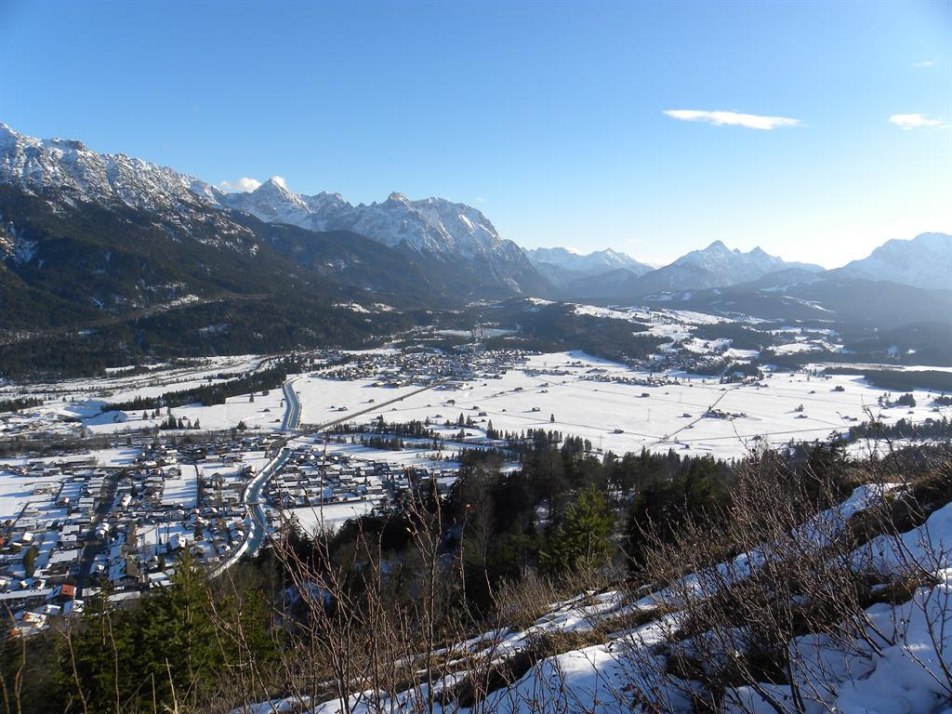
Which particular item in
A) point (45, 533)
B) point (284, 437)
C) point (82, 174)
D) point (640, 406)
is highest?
point (82, 174)

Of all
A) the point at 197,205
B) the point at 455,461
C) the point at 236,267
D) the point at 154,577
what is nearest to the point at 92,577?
the point at 154,577

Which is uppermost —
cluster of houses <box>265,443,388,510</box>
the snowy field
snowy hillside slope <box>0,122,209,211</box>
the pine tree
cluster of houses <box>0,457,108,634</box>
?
snowy hillside slope <box>0,122,209,211</box>

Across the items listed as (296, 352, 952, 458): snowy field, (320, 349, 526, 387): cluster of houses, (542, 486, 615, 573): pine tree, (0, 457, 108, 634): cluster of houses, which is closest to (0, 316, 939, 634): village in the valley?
(0, 457, 108, 634): cluster of houses

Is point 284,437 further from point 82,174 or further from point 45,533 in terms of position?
point 82,174

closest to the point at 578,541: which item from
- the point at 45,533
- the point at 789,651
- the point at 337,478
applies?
the point at 789,651

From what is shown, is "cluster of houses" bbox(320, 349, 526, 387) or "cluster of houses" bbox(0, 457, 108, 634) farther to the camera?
"cluster of houses" bbox(320, 349, 526, 387)

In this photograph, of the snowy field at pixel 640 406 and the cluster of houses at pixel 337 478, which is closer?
the cluster of houses at pixel 337 478

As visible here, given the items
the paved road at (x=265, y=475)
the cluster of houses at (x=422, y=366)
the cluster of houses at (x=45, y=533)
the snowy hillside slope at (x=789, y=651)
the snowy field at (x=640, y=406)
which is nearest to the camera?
the snowy hillside slope at (x=789, y=651)

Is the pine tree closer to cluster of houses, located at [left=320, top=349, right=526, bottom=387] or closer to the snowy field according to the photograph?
the snowy field

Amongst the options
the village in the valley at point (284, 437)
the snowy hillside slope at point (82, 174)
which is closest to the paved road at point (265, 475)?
the village in the valley at point (284, 437)

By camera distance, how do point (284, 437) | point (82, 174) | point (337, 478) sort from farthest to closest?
point (82, 174) < point (284, 437) < point (337, 478)

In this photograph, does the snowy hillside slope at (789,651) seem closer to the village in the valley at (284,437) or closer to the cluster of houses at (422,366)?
the village in the valley at (284,437)

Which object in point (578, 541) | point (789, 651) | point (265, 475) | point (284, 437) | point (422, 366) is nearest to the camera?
point (789, 651)

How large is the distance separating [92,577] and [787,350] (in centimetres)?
9951
